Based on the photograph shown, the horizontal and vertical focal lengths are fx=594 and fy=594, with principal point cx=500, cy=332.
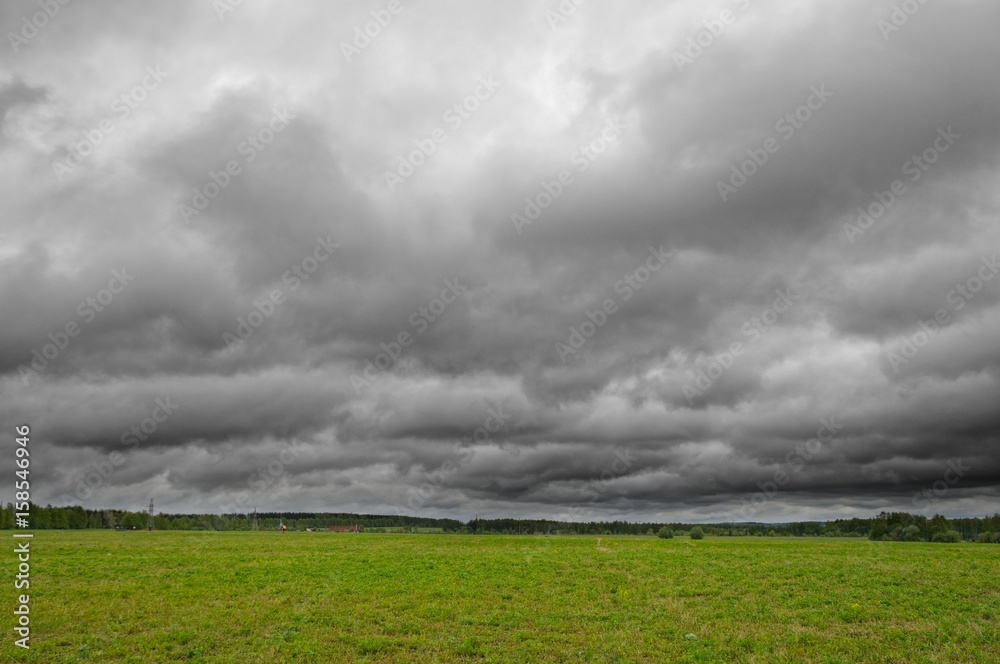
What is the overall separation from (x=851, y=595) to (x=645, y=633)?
53.8 feet

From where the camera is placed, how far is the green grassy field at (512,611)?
25.9 m

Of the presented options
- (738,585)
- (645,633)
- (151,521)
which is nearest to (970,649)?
(645,633)

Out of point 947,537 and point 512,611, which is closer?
point 512,611

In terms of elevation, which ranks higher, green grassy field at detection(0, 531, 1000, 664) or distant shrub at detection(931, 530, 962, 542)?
green grassy field at detection(0, 531, 1000, 664)

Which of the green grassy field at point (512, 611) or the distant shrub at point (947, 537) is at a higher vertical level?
the green grassy field at point (512, 611)

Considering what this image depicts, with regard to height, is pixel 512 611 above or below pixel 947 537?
above

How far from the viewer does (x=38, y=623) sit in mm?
28766

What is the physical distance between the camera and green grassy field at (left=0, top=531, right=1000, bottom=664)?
25923 millimetres

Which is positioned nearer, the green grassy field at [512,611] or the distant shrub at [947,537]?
the green grassy field at [512,611]

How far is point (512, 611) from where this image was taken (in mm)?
33688

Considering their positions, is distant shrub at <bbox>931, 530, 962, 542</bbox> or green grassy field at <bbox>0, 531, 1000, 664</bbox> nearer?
green grassy field at <bbox>0, 531, 1000, 664</bbox>

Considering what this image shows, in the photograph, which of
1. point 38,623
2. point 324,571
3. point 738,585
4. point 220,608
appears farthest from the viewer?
point 324,571

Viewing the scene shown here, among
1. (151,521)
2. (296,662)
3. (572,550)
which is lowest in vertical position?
(151,521)

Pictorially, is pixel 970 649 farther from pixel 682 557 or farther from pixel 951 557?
pixel 951 557
